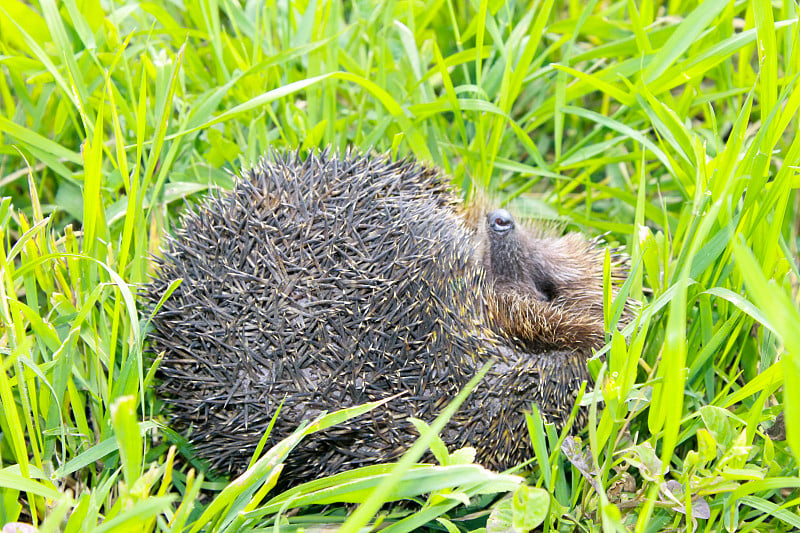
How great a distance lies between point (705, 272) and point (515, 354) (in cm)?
91

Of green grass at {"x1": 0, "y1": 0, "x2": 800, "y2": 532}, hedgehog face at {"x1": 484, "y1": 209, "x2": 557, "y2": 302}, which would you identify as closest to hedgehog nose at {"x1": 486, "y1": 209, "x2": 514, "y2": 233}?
hedgehog face at {"x1": 484, "y1": 209, "x2": 557, "y2": 302}

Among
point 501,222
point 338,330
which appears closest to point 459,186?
point 501,222

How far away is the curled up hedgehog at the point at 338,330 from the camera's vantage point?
108 inches

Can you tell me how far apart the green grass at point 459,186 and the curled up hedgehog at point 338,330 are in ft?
0.69

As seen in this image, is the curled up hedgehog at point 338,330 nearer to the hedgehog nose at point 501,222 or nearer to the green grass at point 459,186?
the green grass at point 459,186

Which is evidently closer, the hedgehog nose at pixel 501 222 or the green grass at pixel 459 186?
the green grass at pixel 459 186

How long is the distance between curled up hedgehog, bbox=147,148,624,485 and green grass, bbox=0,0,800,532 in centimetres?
21

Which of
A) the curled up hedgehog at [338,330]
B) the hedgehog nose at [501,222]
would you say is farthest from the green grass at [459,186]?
the hedgehog nose at [501,222]

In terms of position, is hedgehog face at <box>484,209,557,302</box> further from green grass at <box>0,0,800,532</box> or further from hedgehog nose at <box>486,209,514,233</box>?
green grass at <box>0,0,800,532</box>

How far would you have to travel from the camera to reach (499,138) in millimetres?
3941

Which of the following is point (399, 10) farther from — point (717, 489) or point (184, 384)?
point (717, 489)

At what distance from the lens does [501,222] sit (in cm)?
365

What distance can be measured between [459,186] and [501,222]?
61cm

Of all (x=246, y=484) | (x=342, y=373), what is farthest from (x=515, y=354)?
(x=246, y=484)
